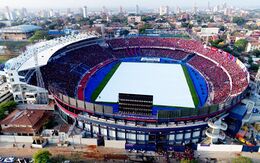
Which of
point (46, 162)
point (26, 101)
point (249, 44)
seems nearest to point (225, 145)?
point (46, 162)

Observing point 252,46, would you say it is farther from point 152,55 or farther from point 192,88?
point 192,88

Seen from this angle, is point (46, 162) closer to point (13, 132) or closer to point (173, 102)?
point (13, 132)

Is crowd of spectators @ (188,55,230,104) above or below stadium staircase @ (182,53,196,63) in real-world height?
below

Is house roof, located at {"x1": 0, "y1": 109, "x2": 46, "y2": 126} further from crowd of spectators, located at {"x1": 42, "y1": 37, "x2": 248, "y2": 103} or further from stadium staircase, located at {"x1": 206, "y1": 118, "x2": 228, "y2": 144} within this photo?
stadium staircase, located at {"x1": 206, "y1": 118, "x2": 228, "y2": 144}

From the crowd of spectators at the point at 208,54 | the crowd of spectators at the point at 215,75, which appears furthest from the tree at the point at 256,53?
the crowd of spectators at the point at 215,75

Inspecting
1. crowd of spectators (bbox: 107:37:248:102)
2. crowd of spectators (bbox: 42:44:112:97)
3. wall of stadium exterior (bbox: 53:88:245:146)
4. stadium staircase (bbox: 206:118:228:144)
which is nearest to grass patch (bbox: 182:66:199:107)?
crowd of spectators (bbox: 107:37:248:102)

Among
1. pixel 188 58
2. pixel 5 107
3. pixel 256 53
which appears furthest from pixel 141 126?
pixel 256 53

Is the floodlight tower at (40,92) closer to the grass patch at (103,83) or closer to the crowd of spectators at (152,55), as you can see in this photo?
the crowd of spectators at (152,55)

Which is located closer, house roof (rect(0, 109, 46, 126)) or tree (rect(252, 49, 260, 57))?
house roof (rect(0, 109, 46, 126))
